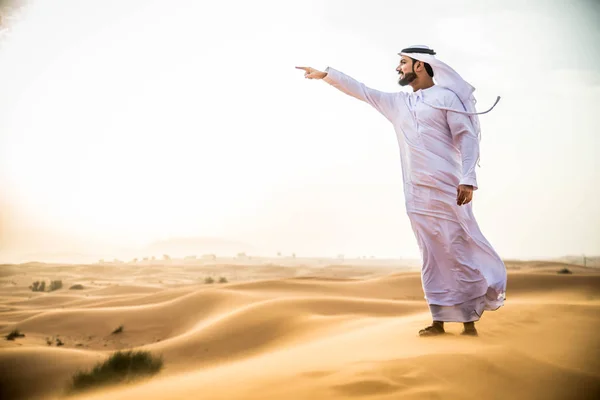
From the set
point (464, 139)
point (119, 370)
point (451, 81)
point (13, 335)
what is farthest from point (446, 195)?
point (13, 335)

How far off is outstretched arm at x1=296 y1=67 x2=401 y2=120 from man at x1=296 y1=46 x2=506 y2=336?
18cm

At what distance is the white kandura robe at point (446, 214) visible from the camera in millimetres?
4617

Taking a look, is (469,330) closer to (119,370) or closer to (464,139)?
(464,139)

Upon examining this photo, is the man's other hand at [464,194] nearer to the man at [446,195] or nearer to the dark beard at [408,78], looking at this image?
the man at [446,195]

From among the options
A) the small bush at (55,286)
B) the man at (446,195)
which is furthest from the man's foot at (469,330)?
the small bush at (55,286)

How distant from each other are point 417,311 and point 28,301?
9812 millimetres

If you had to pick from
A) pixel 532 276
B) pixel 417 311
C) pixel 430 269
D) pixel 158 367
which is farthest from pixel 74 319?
pixel 532 276

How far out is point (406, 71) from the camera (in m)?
5.14

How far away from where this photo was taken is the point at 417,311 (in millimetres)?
8789

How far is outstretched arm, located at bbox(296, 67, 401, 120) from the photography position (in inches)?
204

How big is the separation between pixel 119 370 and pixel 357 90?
375 centimetres

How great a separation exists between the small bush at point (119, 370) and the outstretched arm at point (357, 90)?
3.44m

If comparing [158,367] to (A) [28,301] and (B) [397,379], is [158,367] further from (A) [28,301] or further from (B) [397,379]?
(A) [28,301]

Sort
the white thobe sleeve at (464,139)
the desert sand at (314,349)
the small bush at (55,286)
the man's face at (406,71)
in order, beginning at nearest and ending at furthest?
1. the desert sand at (314,349)
2. the white thobe sleeve at (464,139)
3. the man's face at (406,71)
4. the small bush at (55,286)
